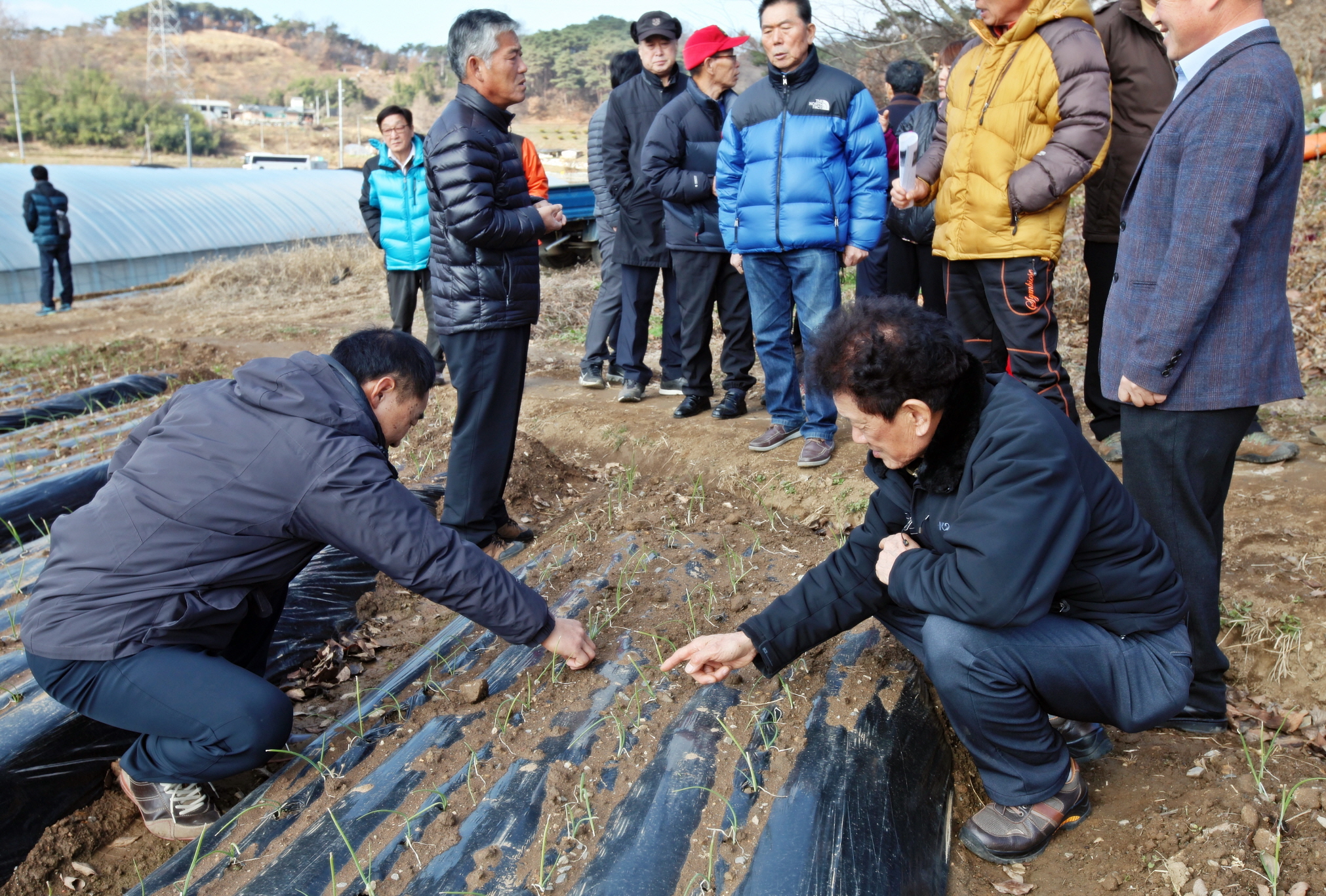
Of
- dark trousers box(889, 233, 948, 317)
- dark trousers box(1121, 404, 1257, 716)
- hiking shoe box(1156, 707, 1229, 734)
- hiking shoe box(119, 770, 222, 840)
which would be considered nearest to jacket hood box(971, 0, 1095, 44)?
dark trousers box(889, 233, 948, 317)

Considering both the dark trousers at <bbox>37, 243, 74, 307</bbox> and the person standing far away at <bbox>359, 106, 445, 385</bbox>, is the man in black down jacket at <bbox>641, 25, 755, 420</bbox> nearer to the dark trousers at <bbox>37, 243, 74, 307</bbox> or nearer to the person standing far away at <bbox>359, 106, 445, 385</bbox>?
the person standing far away at <bbox>359, 106, 445, 385</bbox>

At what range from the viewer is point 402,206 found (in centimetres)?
619

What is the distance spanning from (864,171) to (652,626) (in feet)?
7.71

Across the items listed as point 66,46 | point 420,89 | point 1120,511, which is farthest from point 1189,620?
point 66,46

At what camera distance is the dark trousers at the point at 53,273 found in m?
12.2

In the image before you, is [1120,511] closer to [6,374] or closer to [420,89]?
[6,374]

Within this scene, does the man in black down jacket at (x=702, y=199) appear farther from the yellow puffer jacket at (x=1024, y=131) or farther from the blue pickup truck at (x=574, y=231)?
the blue pickup truck at (x=574, y=231)

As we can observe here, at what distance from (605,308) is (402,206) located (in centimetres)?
160

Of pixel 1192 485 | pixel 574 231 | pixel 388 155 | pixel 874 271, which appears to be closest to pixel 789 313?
pixel 874 271

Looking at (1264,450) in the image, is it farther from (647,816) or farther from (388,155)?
(388,155)

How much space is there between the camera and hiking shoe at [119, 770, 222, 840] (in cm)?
244

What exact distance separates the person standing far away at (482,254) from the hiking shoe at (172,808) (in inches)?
57.1

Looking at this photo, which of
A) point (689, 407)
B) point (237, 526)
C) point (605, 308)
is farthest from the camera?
point (605, 308)

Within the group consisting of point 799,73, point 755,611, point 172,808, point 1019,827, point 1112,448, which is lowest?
point 172,808
